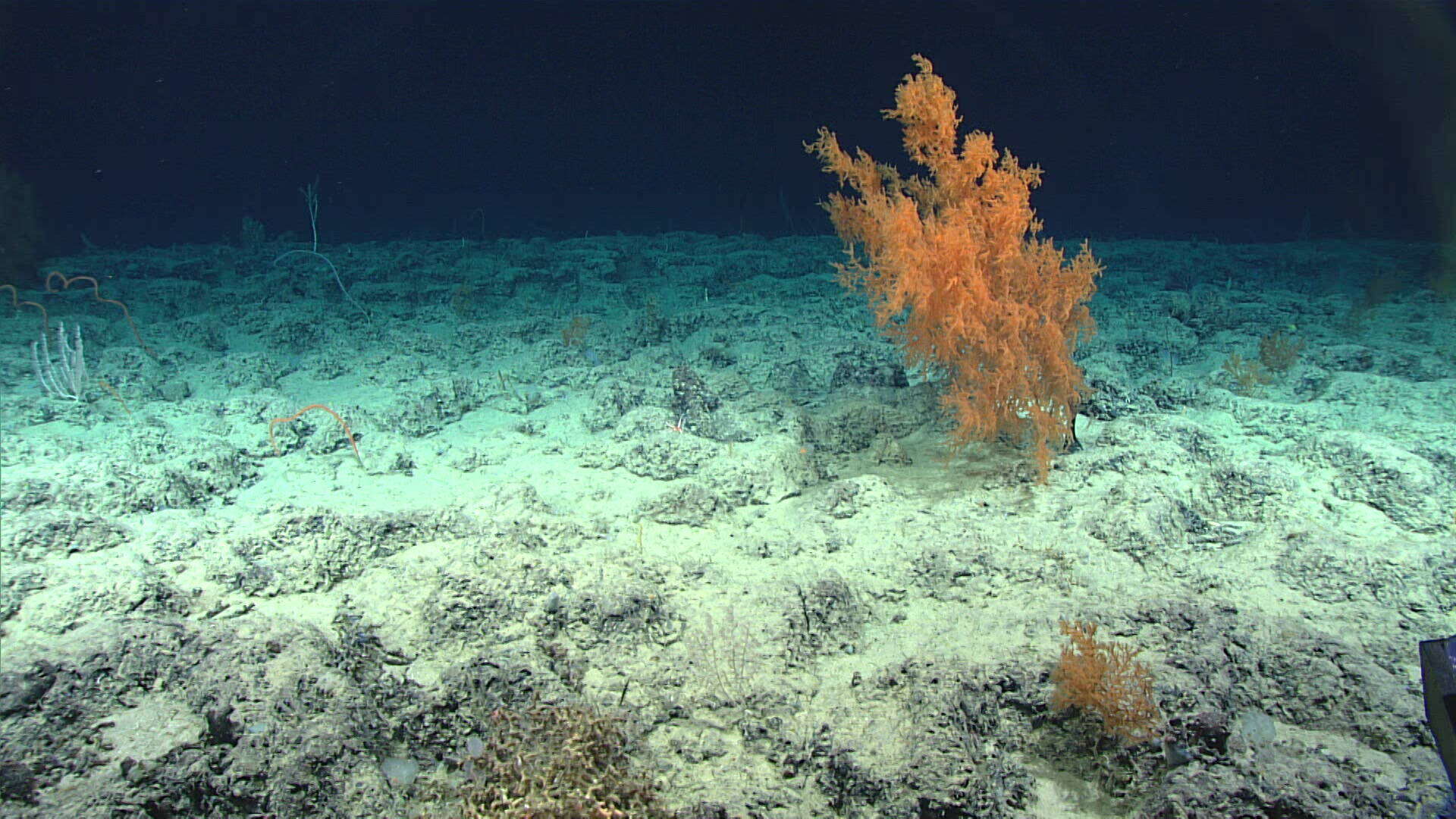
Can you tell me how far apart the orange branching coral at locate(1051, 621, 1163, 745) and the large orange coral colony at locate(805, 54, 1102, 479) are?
1.58m

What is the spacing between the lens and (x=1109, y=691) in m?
2.20

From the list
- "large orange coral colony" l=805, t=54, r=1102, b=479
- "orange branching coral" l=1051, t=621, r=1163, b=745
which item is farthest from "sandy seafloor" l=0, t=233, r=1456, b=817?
"large orange coral colony" l=805, t=54, r=1102, b=479

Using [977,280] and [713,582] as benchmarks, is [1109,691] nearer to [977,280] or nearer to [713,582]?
[713,582]

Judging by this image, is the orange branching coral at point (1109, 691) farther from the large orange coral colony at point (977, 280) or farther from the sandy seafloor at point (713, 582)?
the large orange coral colony at point (977, 280)

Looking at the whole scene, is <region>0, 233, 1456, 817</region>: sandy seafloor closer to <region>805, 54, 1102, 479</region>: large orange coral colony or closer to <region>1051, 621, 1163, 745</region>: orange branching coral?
<region>1051, 621, 1163, 745</region>: orange branching coral

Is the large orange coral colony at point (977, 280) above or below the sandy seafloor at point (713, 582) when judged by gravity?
above

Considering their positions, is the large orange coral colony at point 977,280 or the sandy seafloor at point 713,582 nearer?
the sandy seafloor at point 713,582

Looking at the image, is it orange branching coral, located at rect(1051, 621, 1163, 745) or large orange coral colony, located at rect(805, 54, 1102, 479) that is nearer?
orange branching coral, located at rect(1051, 621, 1163, 745)

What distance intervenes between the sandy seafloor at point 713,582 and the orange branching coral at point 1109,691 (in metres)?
0.07

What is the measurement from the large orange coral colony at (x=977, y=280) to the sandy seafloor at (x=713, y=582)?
48cm

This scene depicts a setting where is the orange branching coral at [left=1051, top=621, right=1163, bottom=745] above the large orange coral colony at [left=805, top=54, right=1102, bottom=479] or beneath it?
beneath

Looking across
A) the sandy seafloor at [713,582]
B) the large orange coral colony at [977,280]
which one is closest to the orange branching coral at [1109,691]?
the sandy seafloor at [713,582]

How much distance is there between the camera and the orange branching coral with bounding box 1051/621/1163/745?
212 centimetres

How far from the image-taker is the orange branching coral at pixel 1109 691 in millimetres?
2123
